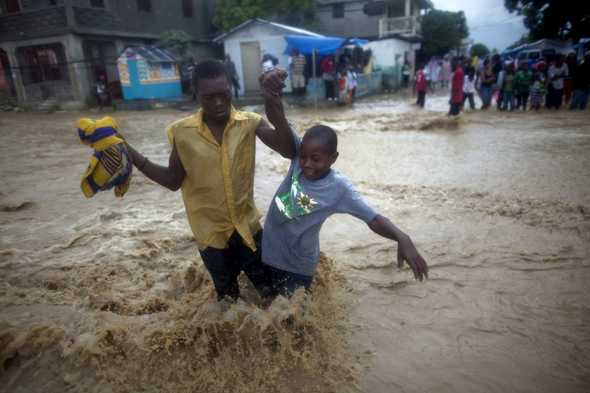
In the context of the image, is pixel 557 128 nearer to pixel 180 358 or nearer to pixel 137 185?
pixel 137 185

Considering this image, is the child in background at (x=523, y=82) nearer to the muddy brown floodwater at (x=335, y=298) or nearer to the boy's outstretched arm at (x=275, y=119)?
the muddy brown floodwater at (x=335, y=298)

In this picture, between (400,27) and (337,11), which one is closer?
(337,11)

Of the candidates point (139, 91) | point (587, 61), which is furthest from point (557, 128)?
point (139, 91)

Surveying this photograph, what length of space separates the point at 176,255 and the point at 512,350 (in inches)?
120

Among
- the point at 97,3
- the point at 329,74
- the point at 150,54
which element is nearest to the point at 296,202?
the point at 329,74

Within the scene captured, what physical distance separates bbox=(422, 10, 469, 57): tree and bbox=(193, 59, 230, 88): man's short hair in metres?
32.5

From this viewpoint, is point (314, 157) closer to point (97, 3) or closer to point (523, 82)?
point (523, 82)

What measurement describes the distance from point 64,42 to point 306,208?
18708 millimetres

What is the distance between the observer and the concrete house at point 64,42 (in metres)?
17.0

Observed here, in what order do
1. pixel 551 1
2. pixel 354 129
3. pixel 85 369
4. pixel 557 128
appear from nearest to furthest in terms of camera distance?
pixel 85 369 → pixel 557 128 → pixel 354 129 → pixel 551 1

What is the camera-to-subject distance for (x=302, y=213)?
2.16 metres

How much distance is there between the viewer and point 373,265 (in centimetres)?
379

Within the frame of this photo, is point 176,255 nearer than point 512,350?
No

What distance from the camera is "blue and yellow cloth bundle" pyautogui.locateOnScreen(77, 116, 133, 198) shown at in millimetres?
1921
